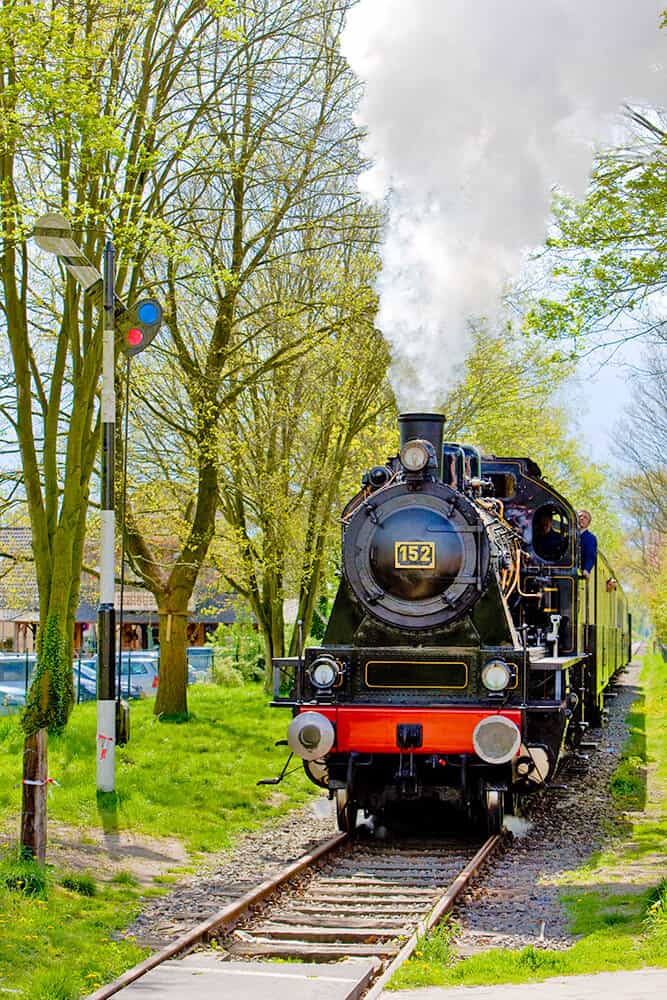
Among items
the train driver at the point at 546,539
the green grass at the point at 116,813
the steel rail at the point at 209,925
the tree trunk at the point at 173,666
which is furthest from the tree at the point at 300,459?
the steel rail at the point at 209,925

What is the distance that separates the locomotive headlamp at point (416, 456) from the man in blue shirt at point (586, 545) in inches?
168

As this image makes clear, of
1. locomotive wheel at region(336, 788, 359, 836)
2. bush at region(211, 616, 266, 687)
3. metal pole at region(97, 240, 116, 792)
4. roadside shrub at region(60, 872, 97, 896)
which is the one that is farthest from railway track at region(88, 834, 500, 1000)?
bush at region(211, 616, 266, 687)

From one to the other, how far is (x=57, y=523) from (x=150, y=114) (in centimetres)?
507

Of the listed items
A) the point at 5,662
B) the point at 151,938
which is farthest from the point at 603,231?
the point at 5,662

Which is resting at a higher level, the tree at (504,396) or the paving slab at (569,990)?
the tree at (504,396)

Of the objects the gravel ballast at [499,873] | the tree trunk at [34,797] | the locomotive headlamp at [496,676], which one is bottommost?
the gravel ballast at [499,873]

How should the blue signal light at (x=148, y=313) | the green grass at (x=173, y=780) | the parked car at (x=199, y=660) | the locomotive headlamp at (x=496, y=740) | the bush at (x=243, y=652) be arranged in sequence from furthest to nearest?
the parked car at (x=199, y=660) < the bush at (x=243, y=652) < the blue signal light at (x=148, y=313) < the green grass at (x=173, y=780) < the locomotive headlamp at (x=496, y=740)

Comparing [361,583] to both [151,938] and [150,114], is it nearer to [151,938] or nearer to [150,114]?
[151,938]

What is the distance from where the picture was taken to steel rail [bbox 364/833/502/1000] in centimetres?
622

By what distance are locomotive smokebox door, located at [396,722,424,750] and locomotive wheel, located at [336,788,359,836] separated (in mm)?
840

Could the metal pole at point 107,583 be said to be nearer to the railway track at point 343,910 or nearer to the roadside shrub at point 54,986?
the railway track at point 343,910

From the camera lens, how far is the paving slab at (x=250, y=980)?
602 centimetres

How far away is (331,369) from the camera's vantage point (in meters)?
22.7

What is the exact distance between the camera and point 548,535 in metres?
13.1
